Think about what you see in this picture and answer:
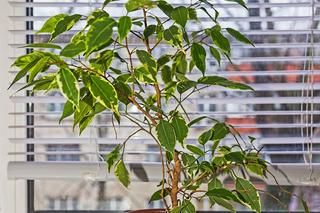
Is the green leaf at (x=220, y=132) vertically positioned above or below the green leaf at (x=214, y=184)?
above

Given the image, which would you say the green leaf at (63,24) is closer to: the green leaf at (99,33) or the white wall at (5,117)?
the green leaf at (99,33)

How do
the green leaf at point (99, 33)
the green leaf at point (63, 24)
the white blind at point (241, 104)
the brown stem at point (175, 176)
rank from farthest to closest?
the white blind at point (241, 104)
the brown stem at point (175, 176)
the green leaf at point (63, 24)
the green leaf at point (99, 33)

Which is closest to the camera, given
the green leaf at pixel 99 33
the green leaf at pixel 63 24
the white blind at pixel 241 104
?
the green leaf at pixel 99 33

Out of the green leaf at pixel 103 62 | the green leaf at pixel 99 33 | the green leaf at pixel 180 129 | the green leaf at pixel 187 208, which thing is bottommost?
the green leaf at pixel 187 208

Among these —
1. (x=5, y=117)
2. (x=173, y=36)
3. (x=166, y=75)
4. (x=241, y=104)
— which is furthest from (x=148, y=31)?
(x=5, y=117)

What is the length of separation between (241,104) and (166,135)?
46cm

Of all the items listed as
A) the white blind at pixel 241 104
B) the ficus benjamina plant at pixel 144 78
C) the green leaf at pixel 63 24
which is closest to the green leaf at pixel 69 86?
the ficus benjamina plant at pixel 144 78

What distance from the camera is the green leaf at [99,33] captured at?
0.93 metres

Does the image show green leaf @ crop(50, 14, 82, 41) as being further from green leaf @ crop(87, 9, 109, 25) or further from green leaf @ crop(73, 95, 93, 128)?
green leaf @ crop(73, 95, 93, 128)

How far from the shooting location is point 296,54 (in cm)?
148

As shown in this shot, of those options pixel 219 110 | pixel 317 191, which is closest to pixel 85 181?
pixel 219 110

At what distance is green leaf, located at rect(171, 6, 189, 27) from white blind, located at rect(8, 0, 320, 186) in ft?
1.36

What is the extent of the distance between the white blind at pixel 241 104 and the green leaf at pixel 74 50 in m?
0.49

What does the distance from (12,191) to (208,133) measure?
1.99ft
